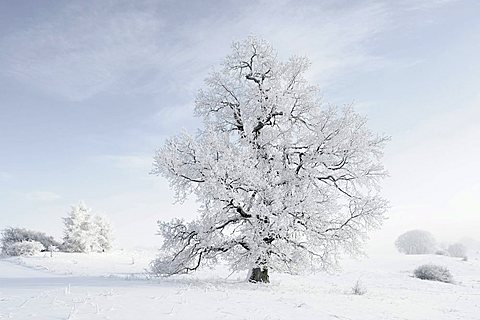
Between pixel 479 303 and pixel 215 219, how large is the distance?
1356 cm

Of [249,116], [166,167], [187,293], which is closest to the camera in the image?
[187,293]

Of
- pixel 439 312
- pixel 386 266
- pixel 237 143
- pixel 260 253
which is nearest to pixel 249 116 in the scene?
pixel 237 143

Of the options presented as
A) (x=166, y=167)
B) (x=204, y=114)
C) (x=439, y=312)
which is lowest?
(x=439, y=312)

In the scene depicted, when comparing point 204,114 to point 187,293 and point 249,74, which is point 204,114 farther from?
point 187,293

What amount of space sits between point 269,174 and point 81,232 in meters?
44.0

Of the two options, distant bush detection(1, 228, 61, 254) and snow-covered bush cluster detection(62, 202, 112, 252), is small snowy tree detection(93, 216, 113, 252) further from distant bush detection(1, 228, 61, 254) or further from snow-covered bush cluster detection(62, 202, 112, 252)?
distant bush detection(1, 228, 61, 254)

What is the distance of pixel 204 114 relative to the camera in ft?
70.9

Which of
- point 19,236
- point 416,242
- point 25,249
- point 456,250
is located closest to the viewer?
point 25,249

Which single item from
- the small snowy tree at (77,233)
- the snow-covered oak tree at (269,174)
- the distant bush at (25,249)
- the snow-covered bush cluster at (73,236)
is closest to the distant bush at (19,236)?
the snow-covered bush cluster at (73,236)

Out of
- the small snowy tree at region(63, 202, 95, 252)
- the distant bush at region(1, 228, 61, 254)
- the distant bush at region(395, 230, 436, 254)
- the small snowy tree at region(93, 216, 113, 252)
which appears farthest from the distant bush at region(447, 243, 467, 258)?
the distant bush at region(1, 228, 61, 254)

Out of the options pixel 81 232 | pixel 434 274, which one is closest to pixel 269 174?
pixel 434 274

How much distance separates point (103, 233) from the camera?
207 feet

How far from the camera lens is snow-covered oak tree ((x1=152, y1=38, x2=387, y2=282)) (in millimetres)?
17531

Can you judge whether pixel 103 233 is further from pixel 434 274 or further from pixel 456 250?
pixel 456 250
